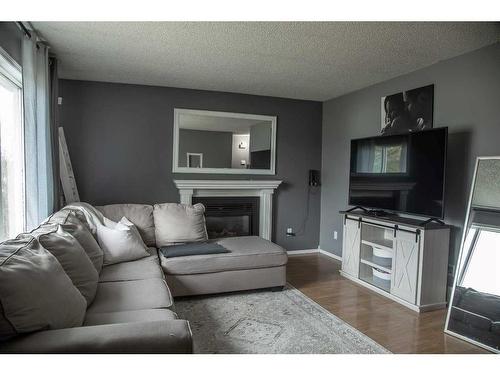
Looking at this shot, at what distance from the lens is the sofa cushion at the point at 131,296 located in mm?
1944

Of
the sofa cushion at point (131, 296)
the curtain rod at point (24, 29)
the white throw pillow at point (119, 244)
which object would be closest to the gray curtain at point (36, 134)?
the curtain rod at point (24, 29)

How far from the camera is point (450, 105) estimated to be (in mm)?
3105

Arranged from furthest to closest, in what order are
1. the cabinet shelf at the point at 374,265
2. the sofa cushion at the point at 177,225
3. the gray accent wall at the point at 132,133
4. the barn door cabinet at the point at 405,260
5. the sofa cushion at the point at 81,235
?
1. the gray accent wall at the point at 132,133
2. the sofa cushion at the point at 177,225
3. the cabinet shelf at the point at 374,265
4. the barn door cabinet at the point at 405,260
5. the sofa cushion at the point at 81,235

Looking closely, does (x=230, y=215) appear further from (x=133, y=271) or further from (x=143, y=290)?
(x=143, y=290)

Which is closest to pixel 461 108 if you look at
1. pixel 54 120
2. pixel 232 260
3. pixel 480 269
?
pixel 480 269

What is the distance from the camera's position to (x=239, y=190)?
15.1ft

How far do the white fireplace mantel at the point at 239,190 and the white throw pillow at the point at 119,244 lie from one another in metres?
1.40

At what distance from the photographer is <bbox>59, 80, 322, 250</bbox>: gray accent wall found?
3.95 metres

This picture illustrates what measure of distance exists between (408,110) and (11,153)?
3.81 metres

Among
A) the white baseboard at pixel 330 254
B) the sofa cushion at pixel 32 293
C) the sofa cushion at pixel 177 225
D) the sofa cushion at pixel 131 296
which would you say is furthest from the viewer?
the white baseboard at pixel 330 254

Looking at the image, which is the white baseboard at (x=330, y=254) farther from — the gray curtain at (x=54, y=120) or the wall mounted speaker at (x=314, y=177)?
the gray curtain at (x=54, y=120)

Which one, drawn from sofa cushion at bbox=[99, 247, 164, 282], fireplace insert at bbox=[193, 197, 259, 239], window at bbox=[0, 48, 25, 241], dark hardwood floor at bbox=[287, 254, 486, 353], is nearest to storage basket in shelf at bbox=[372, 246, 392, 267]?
dark hardwood floor at bbox=[287, 254, 486, 353]

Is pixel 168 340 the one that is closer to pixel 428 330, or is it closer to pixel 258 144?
pixel 428 330
